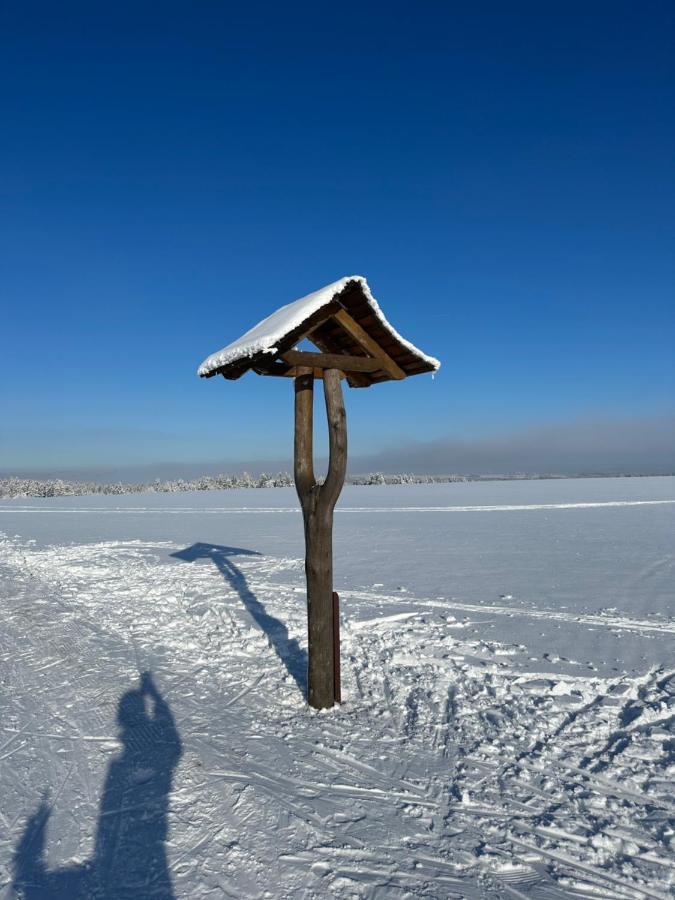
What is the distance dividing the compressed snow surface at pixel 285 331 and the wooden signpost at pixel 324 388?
0.01 meters

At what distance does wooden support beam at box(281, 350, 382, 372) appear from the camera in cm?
539

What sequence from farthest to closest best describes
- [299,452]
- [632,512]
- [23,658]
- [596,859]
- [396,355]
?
[632,512], [23,658], [396,355], [299,452], [596,859]

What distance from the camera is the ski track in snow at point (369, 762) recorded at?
3.30m

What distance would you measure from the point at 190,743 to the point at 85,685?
2.16 meters

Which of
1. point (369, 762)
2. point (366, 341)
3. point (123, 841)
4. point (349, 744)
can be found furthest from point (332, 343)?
point (123, 841)

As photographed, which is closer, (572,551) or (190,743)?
(190,743)

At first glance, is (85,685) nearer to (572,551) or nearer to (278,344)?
(278,344)

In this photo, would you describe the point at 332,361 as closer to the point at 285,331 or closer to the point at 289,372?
the point at 289,372

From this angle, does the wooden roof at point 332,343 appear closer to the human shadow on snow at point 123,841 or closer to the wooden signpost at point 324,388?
the wooden signpost at point 324,388

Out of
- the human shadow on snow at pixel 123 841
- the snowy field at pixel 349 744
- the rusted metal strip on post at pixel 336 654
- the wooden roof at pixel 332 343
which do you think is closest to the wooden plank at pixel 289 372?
the wooden roof at pixel 332 343

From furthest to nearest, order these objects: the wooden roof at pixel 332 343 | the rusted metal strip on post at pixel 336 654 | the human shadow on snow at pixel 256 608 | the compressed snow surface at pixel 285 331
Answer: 1. the human shadow on snow at pixel 256 608
2. the rusted metal strip on post at pixel 336 654
3. the wooden roof at pixel 332 343
4. the compressed snow surface at pixel 285 331

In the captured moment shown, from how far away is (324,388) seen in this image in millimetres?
5668

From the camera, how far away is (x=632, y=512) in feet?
81.4

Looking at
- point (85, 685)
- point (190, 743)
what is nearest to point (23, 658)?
point (85, 685)
